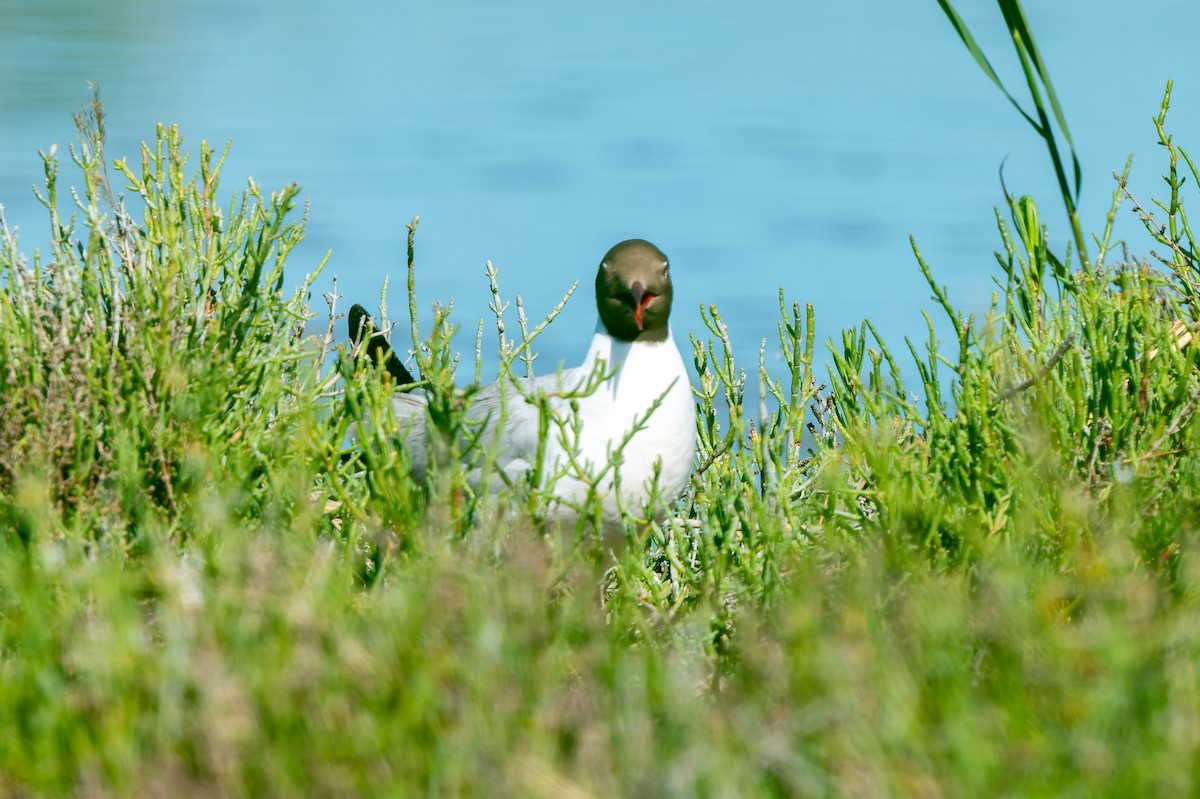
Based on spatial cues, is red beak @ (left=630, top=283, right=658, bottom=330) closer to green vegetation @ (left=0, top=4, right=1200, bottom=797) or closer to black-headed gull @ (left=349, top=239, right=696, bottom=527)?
black-headed gull @ (left=349, top=239, right=696, bottom=527)

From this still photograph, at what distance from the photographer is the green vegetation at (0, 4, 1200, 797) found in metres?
2.02

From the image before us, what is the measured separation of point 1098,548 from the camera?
9.39ft

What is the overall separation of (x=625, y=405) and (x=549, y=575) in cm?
104

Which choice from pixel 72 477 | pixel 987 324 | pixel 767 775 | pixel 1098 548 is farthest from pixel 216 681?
pixel 987 324

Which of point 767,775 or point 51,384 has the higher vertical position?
point 51,384

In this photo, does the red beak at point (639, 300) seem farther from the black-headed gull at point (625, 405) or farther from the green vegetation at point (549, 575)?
the green vegetation at point (549, 575)

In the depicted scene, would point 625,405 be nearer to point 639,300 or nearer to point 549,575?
point 639,300

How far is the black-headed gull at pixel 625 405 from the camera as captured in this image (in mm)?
3609

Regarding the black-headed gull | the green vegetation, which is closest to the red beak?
the black-headed gull

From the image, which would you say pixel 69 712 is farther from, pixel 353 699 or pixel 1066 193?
pixel 1066 193

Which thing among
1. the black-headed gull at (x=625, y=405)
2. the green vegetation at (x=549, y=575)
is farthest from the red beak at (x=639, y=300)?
the green vegetation at (x=549, y=575)

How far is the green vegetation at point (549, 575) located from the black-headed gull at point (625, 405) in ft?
0.62

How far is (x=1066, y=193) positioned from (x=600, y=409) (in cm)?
133

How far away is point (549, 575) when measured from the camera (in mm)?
2699
